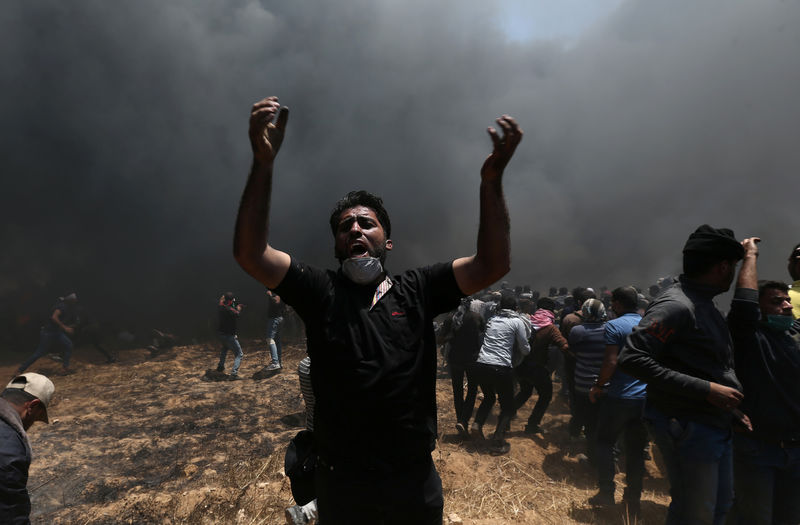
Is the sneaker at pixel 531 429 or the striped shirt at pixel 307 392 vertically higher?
the striped shirt at pixel 307 392

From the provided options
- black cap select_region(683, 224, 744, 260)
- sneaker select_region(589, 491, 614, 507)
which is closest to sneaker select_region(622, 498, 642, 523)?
sneaker select_region(589, 491, 614, 507)

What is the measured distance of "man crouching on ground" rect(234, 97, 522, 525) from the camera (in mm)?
1333

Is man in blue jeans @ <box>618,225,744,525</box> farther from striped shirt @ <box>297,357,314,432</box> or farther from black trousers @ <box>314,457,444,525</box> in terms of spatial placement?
striped shirt @ <box>297,357,314,432</box>

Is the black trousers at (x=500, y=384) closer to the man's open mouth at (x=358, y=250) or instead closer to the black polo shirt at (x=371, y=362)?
the black polo shirt at (x=371, y=362)

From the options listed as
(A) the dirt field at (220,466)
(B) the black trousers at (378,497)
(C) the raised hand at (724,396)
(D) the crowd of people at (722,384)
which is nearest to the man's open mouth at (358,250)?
(B) the black trousers at (378,497)

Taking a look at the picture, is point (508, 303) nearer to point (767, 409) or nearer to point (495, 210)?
point (767, 409)

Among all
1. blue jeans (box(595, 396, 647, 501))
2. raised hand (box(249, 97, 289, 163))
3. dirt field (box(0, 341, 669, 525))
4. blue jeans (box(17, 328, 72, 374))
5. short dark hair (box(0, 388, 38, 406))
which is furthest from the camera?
blue jeans (box(17, 328, 72, 374))

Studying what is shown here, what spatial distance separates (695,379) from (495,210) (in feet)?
5.68

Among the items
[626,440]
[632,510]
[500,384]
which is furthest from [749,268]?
[500,384]

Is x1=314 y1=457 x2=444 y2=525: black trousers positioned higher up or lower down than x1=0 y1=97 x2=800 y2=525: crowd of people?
lower down

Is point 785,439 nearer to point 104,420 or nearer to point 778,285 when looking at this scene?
point 778,285

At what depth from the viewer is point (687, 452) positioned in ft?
7.07

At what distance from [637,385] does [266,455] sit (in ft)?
15.3

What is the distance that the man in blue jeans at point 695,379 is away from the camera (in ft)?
6.93
